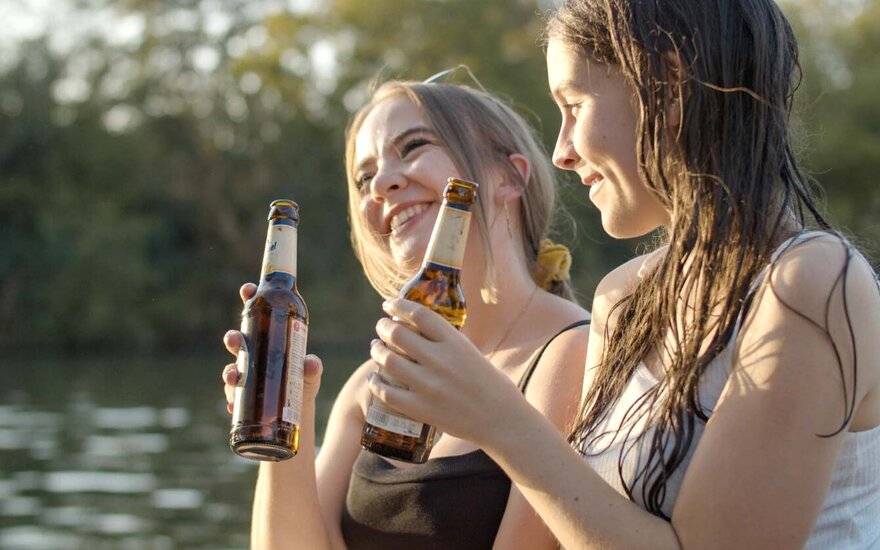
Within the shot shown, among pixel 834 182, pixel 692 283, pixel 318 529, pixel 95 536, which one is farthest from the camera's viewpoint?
pixel 834 182

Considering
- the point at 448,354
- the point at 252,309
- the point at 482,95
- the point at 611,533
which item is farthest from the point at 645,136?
the point at 482,95

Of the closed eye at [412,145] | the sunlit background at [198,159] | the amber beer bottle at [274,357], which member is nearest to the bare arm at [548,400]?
the amber beer bottle at [274,357]

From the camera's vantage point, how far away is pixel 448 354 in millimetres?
1676

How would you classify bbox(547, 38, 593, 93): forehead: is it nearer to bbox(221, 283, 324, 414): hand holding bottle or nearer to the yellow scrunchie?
bbox(221, 283, 324, 414): hand holding bottle

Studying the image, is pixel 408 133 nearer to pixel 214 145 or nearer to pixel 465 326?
pixel 465 326

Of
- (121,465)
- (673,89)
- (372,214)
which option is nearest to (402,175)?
(372,214)

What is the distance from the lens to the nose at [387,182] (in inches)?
111

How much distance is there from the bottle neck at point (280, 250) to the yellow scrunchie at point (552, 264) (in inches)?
35.9

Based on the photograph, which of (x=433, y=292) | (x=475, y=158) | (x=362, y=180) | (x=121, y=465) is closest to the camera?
(x=433, y=292)

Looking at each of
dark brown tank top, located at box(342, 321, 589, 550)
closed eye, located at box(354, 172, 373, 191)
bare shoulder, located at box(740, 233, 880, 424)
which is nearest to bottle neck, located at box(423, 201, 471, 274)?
bare shoulder, located at box(740, 233, 880, 424)

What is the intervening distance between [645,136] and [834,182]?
1084 inches

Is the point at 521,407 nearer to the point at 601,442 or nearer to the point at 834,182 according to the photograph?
the point at 601,442

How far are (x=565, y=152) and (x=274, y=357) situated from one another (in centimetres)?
65

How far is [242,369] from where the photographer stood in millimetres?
2105
